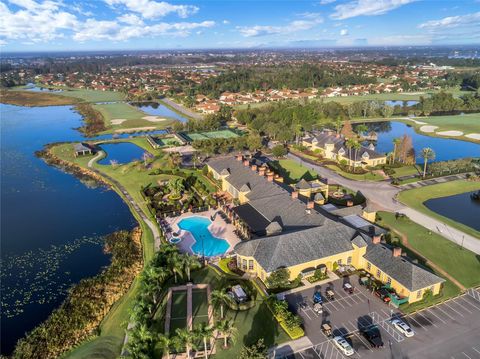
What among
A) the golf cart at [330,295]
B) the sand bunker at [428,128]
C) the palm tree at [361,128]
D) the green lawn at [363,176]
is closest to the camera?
the golf cart at [330,295]

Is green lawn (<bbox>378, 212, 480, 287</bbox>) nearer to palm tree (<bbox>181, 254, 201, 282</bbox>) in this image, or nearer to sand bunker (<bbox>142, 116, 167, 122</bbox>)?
palm tree (<bbox>181, 254, 201, 282</bbox>)

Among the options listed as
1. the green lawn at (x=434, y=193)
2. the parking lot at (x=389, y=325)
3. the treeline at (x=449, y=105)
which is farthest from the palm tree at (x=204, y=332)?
the treeline at (x=449, y=105)

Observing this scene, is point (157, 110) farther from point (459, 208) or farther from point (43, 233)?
point (459, 208)

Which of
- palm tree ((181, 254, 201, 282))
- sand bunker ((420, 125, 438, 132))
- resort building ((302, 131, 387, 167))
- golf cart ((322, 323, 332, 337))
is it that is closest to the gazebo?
resort building ((302, 131, 387, 167))

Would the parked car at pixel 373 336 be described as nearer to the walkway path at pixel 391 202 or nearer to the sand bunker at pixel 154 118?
the walkway path at pixel 391 202

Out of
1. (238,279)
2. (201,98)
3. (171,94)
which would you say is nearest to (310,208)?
(238,279)

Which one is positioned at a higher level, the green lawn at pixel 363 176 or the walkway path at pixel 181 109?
the walkway path at pixel 181 109

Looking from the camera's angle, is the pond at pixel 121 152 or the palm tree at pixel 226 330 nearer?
the palm tree at pixel 226 330
